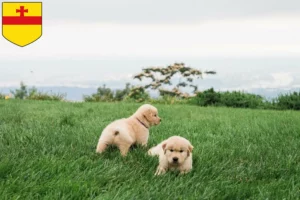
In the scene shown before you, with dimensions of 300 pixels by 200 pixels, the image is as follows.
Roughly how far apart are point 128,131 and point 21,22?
4.14m

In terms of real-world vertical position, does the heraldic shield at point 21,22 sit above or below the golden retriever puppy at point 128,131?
above

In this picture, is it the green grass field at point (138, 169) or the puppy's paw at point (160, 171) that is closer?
the green grass field at point (138, 169)

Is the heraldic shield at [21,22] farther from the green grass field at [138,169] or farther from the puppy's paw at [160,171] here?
the puppy's paw at [160,171]

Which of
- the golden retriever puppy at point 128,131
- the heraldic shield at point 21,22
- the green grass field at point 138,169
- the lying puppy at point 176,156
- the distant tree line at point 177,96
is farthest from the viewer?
the distant tree line at point 177,96

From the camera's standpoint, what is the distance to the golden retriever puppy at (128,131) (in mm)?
5109

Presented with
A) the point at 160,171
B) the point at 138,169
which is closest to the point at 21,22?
the point at 138,169

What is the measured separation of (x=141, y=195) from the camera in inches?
145

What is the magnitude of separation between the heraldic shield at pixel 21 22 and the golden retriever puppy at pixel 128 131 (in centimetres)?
380

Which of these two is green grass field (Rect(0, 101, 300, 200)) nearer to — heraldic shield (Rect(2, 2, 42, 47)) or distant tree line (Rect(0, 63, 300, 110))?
heraldic shield (Rect(2, 2, 42, 47))

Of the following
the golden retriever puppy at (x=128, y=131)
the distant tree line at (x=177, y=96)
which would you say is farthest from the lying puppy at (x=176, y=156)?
the distant tree line at (x=177, y=96)

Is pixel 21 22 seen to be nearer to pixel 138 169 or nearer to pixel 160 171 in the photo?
pixel 138 169

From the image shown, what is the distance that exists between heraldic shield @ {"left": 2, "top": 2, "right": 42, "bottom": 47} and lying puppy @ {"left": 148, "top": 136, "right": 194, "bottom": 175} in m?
4.79

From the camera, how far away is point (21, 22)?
→ 8.48 m

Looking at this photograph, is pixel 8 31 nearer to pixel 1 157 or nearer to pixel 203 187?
pixel 1 157
